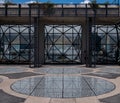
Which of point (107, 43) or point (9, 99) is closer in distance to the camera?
point (9, 99)

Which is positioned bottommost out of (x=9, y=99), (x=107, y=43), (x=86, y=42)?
(x=9, y=99)

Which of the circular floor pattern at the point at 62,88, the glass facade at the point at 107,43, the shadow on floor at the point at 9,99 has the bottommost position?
the shadow on floor at the point at 9,99

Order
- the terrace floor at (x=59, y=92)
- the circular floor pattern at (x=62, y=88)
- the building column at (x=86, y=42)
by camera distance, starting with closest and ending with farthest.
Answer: the terrace floor at (x=59, y=92), the circular floor pattern at (x=62, y=88), the building column at (x=86, y=42)

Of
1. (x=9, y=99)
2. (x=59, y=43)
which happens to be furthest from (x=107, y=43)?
(x=9, y=99)

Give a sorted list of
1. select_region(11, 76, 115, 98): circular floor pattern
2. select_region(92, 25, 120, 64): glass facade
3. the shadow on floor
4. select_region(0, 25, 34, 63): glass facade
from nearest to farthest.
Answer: the shadow on floor
select_region(11, 76, 115, 98): circular floor pattern
select_region(92, 25, 120, 64): glass facade
select_region(0, 25, 34, 63): glass facade

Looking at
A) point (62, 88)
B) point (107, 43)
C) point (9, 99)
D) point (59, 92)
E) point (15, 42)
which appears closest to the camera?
point (9, 99)

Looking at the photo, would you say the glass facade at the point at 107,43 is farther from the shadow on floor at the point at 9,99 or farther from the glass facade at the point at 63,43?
the shadow on floor at the point at 9,99

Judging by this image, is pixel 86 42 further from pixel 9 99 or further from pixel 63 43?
pixel 9 99

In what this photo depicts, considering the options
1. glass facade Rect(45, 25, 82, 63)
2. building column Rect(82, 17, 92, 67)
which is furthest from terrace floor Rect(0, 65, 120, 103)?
glass facade Rect(45, 25, 82, 63)

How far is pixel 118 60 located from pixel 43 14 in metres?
11.1

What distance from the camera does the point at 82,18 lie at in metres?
28.6

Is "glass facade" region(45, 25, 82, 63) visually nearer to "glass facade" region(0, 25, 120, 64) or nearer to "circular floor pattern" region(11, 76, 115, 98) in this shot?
"glass facade" region(0, 25, 120, 64)

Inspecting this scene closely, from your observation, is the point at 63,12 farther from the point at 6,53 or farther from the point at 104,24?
the point at 6,53

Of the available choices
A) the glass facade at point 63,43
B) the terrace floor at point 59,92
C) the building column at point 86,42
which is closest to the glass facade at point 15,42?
the glass facade at point 63,43
